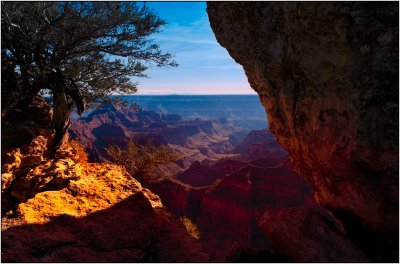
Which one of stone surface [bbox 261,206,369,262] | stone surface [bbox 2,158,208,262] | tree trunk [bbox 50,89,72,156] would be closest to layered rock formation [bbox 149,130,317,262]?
tree trunk [bbox 50,89,72,156]

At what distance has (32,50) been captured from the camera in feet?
32.8

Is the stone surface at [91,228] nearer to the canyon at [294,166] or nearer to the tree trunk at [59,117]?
the canyon at [294,166]

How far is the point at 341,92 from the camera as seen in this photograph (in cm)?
596

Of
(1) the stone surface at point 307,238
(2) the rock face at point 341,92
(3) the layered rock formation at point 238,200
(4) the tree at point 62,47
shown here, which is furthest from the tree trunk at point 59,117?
(3) the layered rock formation at point 238,200

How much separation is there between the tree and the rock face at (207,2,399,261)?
445cm

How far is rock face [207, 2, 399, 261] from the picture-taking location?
5629 millimetres

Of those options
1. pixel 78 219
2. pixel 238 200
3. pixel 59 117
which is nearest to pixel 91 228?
pixel 78 219

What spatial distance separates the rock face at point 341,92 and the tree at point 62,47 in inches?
175

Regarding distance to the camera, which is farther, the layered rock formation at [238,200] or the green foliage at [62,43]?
the layered rock formation at [238,200]

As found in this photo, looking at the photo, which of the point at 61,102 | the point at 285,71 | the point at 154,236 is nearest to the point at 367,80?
the point at 285,71

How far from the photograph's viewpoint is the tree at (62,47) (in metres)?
9.48

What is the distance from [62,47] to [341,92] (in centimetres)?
849

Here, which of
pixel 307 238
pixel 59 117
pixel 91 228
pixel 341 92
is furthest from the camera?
pixel 59 117

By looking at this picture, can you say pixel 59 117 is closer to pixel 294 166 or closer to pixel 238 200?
pixel 294 166
